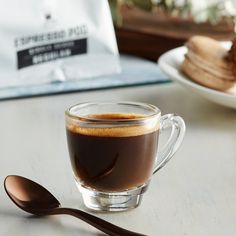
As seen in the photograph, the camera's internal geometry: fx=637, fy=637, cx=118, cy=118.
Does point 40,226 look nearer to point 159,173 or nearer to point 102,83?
point 159,173

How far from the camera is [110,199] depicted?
0.65 m

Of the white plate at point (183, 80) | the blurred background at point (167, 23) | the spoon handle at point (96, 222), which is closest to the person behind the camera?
the spoon handle at point (96, 222)

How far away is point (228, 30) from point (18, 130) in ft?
2.51

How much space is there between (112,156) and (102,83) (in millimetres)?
690

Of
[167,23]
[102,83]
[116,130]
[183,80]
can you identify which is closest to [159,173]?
[116,130]

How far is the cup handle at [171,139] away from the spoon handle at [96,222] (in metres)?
0.13

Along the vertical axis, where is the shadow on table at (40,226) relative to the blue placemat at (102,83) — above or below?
above

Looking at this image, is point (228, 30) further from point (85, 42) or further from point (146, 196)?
point (146, 196)

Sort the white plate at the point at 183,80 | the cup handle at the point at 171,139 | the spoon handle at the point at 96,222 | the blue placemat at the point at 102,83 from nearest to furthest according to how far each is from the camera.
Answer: the spoon handle at the point at 96,222 < the cup handle at the point at 171,139 < the white plate at the point at 183,80 < the blue placemat at the point at 102,83

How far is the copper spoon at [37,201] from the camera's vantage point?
59cm

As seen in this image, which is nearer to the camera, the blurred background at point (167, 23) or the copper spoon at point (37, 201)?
the copper spoon at point (37, 201)

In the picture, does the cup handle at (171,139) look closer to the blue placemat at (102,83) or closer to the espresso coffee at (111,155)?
the espresso coffee at (111,155)

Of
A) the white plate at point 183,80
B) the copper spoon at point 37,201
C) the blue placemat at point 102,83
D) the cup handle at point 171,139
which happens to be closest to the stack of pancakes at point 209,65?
the white plate at point 183,80

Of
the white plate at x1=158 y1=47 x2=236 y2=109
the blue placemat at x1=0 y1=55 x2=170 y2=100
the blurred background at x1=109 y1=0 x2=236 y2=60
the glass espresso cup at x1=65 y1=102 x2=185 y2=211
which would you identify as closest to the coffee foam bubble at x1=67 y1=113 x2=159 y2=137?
the glass espresso cup at x1=65 y1=102 x2=185 y2=211
